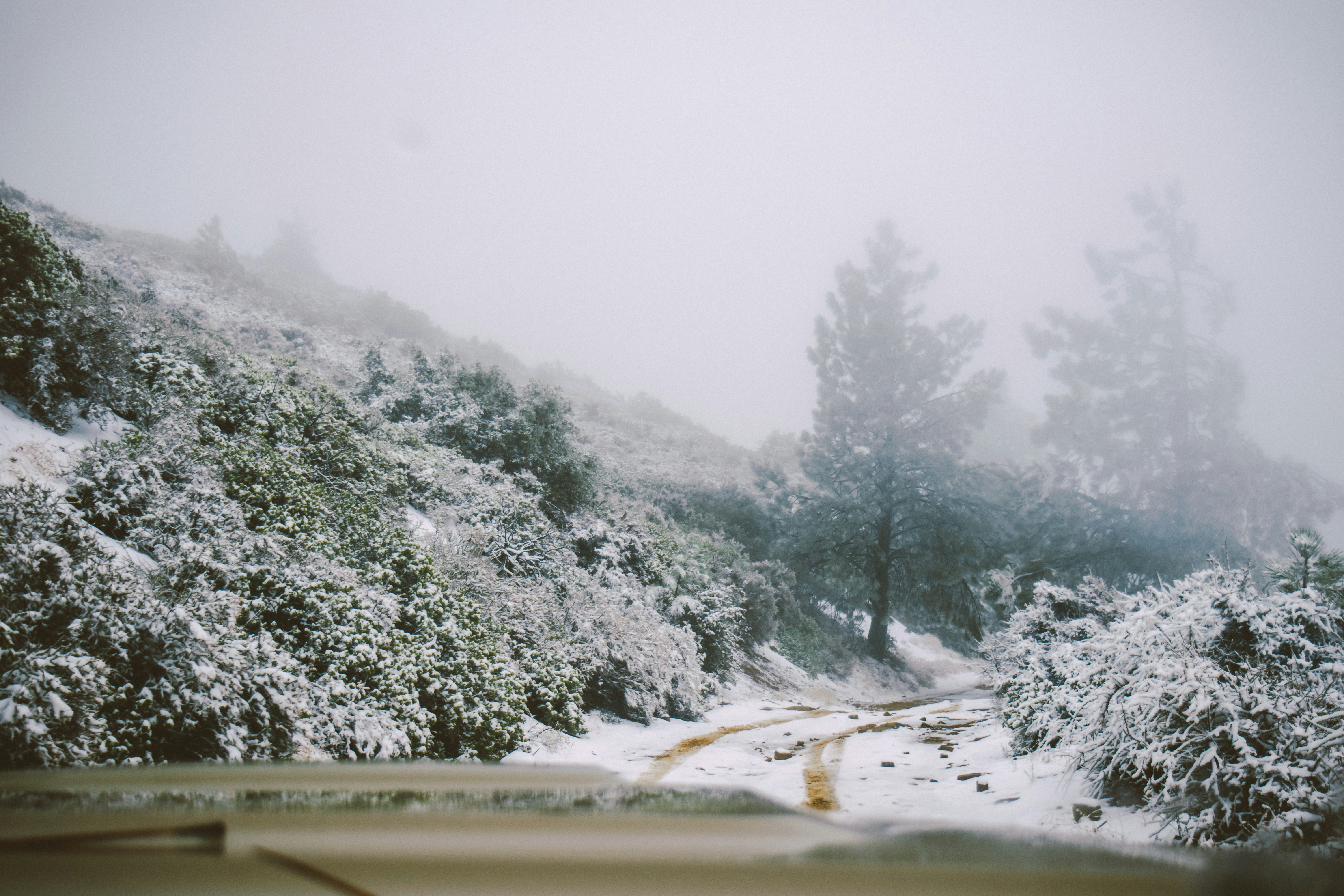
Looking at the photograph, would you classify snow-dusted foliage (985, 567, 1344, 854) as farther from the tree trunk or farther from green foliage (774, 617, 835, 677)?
the tree trunk

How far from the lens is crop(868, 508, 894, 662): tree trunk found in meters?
18.6

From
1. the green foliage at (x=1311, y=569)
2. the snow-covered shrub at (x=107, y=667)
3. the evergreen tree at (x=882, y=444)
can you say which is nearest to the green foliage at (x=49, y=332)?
the snow-covered shrub at (x=107, y=667)

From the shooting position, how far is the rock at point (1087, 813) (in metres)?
3.55

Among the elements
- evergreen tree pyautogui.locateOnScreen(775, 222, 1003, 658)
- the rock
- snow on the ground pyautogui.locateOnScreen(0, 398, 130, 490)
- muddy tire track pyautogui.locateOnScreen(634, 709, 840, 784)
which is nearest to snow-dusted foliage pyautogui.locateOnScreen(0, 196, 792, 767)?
snow on the ground pyautogui.locateOnScreen(0, 398, 130, 490)

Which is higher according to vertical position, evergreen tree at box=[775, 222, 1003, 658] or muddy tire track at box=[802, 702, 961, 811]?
evergreen tree at box=[775, 222, 1003, 658]

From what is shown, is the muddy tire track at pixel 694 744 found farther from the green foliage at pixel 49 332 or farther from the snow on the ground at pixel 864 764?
the green foliage at pixel 49 332

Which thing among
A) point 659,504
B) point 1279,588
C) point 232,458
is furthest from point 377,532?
point 659,504

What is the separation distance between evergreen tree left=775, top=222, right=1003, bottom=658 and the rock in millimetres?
15694

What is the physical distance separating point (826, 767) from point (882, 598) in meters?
14.5

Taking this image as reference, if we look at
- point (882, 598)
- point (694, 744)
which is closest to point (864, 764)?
point (694, 744)

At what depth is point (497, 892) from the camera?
932mm

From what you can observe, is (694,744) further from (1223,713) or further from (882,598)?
(882,598)

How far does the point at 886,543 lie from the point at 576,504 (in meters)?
11.5

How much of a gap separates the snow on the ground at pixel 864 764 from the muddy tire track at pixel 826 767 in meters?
0.02
